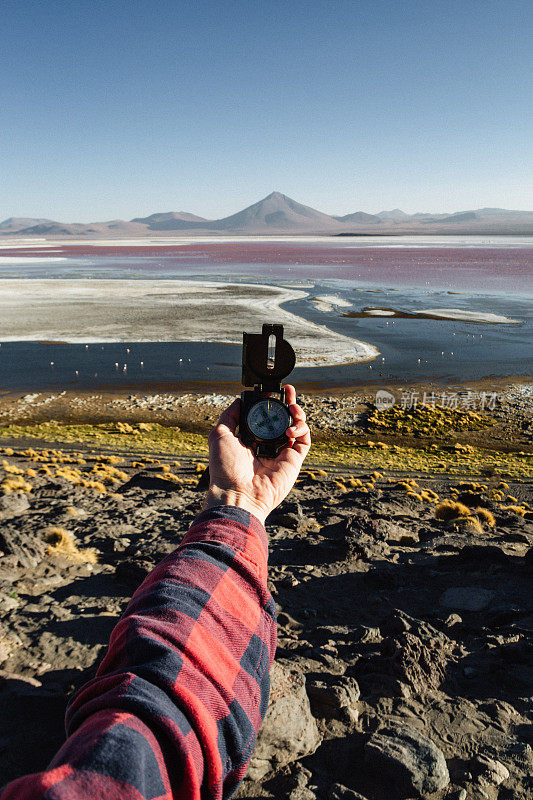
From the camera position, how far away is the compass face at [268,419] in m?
2.99

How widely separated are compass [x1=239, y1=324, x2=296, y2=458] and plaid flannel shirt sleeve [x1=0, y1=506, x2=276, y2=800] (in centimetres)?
122

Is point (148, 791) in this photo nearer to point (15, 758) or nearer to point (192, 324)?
point (15, 758)

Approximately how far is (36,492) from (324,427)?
13106 millimetres

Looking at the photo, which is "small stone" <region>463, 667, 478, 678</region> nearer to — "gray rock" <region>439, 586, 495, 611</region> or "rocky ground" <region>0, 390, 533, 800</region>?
"rocky ground" <region>0, 390, 533, 800</region>

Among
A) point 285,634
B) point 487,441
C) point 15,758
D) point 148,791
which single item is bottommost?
point 487,441

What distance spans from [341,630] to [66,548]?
4.41 meters

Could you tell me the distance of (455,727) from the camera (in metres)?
3.94

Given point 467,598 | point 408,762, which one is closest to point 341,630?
point 467,598

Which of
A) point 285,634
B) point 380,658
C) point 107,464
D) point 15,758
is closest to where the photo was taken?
point 15,758

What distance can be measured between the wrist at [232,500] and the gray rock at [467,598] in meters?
5.22

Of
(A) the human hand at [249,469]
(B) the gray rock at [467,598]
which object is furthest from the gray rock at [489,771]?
(B) the gray rock at [467,598]

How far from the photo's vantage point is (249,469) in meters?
2.73

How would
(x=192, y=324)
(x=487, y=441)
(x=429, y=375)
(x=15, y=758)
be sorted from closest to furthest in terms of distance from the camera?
(x=15, y=758) < (x=487, y=441) < (x=429, y=375) < (x=192, y=324)

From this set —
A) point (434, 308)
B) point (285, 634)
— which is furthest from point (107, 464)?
point (434, 308)
